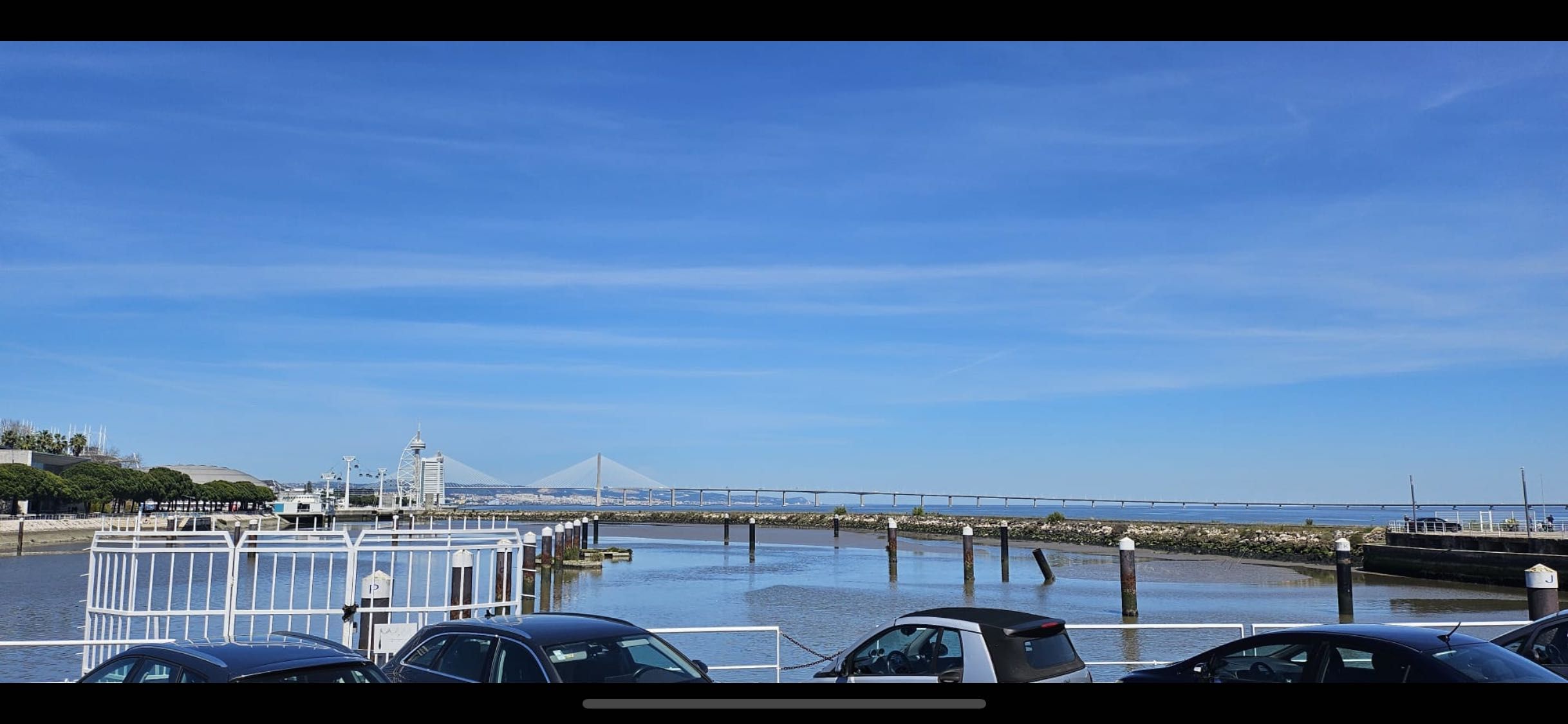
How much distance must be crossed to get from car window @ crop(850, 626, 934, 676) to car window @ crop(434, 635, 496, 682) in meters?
3.41

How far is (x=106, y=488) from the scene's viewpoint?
80250 millimetres

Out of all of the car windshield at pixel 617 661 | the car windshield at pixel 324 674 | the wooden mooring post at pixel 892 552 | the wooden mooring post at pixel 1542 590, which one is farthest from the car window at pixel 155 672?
the wooden mooring post at pixel 892 552

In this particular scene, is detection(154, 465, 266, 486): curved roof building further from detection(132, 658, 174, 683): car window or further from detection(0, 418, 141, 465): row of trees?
detection(132, 658, 174, 683): car window

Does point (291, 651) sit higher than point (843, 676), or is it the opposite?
point (291, 651)

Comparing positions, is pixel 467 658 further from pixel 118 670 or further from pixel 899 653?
pixel 899 653

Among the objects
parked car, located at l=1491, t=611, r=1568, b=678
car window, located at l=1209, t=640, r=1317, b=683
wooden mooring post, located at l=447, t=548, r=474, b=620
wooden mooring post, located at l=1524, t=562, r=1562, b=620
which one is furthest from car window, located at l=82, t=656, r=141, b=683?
wooden mooring post, located at l=1524, t=562, r=1562, b=620

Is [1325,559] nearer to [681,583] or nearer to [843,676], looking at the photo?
[681,583]

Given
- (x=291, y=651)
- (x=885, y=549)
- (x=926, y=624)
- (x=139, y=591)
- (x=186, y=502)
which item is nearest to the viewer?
(x=291, y=651)

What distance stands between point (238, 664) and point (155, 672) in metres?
0.77

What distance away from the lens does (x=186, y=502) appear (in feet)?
332

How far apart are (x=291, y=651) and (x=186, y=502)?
110465mm
